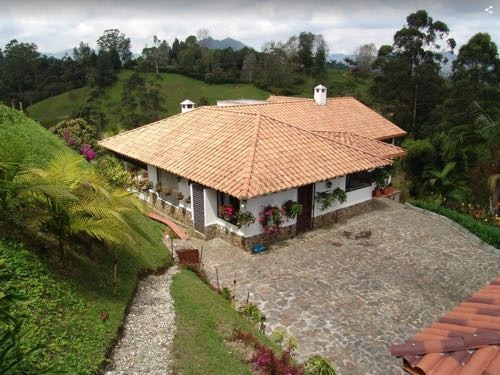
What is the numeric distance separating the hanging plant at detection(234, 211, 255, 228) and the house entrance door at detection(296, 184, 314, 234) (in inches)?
108

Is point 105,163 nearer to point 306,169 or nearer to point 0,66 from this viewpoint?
point 306,169

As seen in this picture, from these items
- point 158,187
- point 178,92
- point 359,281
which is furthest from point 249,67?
point 359,281

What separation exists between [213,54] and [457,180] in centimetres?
6232

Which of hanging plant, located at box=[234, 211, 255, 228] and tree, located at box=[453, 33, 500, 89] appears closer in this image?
hanging plant, located at box=[234, 211, 255, 228]

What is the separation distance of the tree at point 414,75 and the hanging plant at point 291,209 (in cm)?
2517

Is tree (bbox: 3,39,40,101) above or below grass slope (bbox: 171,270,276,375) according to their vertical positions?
above

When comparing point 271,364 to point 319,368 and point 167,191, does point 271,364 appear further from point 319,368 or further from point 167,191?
point 167,191

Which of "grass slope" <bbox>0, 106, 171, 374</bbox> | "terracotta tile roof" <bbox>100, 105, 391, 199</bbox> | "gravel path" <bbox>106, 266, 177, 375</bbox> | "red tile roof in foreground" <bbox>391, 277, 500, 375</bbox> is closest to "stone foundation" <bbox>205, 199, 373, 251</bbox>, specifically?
"terracotta tile roof" <bbox>100, 105, 391, 199</bbox>

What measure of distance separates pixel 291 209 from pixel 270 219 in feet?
3.03

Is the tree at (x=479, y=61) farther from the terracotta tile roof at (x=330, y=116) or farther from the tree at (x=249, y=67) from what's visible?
the tree at (x=249, y=67)

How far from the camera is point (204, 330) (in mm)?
8141

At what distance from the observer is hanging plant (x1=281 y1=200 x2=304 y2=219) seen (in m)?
15.2

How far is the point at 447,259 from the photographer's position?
14.3m

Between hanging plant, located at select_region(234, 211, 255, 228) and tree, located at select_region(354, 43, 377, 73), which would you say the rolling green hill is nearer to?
tree, located at select_region(354, 43, 377, 73)
